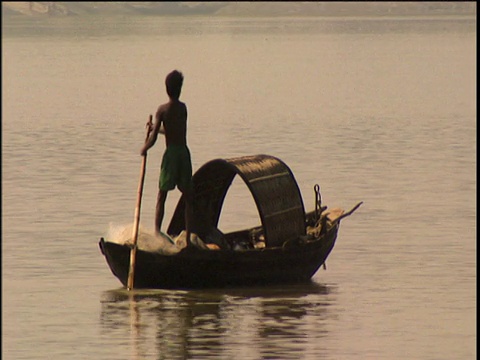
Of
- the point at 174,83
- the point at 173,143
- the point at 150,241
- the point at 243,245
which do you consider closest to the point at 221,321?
the point at 150,241

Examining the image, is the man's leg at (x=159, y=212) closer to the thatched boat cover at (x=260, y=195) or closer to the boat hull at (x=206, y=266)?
the boat hull at (x=206, y=266)

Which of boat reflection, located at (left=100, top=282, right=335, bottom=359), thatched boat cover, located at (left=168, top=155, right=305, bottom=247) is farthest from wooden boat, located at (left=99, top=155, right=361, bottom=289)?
boat reflection, located at (left=100, top=282, right=335, bottom=359)

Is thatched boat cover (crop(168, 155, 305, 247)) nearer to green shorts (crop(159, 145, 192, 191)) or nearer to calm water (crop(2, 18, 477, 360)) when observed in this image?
green shorts (crop(159, 145, 192, 191))

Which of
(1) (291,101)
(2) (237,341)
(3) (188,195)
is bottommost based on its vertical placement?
(2) (237,341)

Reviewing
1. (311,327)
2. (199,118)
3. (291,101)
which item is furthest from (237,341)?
(291,101)

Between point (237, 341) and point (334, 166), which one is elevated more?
point (334, 166)

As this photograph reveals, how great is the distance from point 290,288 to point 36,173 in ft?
46.3

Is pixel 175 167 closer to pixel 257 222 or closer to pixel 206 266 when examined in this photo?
pixel 206 266

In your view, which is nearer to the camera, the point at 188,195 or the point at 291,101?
the point at 188,195

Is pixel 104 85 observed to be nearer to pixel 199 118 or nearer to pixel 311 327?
pixel 199 118

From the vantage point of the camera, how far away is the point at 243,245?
71.7ft

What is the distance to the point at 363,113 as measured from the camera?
2144 inches

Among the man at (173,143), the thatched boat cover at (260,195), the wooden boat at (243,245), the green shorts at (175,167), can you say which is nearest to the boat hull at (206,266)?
the wooden boat at (243,245)

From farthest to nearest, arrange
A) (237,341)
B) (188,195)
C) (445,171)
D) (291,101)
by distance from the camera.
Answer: (291,101), (445,171), (188,195), (237,341)
